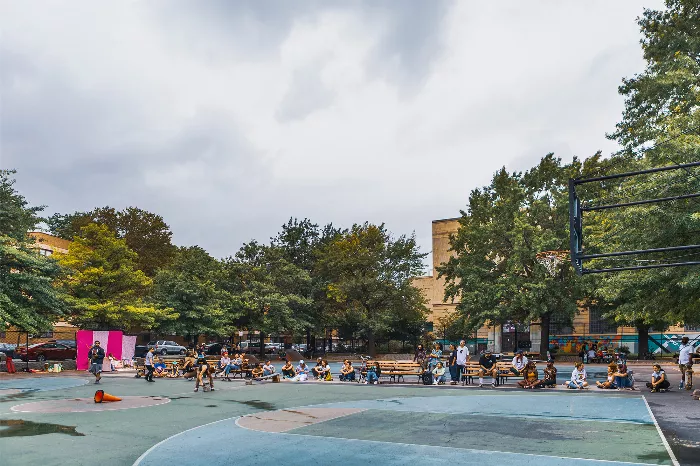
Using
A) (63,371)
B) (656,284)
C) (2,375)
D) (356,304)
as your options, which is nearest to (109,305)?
(63,371)

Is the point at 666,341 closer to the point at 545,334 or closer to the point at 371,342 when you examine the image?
the point at 545,334

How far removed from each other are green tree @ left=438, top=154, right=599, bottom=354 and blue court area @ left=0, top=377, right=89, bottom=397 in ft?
91.8

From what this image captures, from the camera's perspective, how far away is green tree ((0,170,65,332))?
1344 inches

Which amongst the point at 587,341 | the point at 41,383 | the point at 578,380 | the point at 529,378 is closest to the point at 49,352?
the point at 41,383

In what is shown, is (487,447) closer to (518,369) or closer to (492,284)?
(518,369)

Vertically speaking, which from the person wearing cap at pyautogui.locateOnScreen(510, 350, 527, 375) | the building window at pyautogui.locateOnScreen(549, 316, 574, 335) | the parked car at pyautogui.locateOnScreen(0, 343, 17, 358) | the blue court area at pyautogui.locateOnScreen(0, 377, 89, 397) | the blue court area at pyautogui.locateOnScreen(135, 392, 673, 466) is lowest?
the blue court area at pyautogui.locateOnScreen(0, 377, 89, 397)

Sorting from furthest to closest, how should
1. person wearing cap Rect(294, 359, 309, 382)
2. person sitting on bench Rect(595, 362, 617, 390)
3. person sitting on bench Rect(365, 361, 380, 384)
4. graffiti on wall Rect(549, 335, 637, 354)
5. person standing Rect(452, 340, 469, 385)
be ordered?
graffiti on wall Rect(549, 335, 637, 354) < person wearing cap Rect(294, 359, 309, 382) < person sitting on bench Rect(365, 361, 380, 384) < person standing Rect(452, 340, 469, 385) < person sitting on bench Rect(595, 362, 617, 390)

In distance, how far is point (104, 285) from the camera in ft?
150

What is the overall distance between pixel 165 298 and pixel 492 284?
2599cm

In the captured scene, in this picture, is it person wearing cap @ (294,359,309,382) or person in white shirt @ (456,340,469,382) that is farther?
person wearing cap @ (294,359,309,382)

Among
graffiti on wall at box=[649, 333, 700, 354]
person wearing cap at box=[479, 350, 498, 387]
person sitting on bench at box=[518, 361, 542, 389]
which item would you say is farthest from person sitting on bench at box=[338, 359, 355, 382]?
graffiti on wall at box=[649, 333, 700, 354]

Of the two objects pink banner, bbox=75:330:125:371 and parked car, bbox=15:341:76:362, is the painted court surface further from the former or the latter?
parked car, bbox=15:341:76:362

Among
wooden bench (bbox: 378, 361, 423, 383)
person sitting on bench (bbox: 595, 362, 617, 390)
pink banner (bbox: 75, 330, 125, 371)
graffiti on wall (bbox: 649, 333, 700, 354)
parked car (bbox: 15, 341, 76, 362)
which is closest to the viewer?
person sitting on bench (bbox: 595, 362, 617, 390)

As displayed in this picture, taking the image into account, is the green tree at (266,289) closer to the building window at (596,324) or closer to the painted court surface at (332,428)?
the building window at (596,324)
